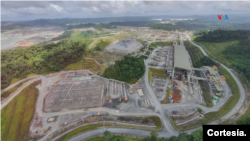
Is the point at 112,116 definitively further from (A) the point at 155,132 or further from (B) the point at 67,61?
(B) the point at 67,61

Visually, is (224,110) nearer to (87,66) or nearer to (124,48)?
(87,66)

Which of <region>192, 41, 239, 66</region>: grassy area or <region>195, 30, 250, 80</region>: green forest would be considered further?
<region>192, 41, 239, 66</region>: grassy area

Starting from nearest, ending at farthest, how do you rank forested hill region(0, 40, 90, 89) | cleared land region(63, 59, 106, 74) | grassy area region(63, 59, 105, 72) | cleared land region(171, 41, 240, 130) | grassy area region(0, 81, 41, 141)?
grassy area region(0, 81, 41, 141), cleared land region(171, 41, 240, 130), forested hill region(0, 40, 90, 89), cleared land region(63, 59, 106, 74), grassy area region(63, 59, 105, 72)

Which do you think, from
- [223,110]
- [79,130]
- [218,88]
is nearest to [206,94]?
[218,88]

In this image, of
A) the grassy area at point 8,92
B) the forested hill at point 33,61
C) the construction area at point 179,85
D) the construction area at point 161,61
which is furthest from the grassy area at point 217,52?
the grassy area at point 8,92

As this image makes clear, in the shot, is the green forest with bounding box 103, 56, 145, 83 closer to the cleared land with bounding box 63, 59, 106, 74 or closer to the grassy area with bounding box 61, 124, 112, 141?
the cleared land with bounding box 63, 59, 106, 74

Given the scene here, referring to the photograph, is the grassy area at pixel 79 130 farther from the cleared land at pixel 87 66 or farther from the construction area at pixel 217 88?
the construction area at pixel 217 88

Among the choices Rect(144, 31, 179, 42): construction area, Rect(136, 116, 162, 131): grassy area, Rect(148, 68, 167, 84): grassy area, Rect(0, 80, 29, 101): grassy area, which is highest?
Rect(144, 31, 179, 42): construction area

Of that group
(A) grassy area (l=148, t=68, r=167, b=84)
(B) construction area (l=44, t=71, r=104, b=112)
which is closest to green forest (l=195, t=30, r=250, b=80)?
(A) grassy area (l=148, t=68, r=167, b=84)
